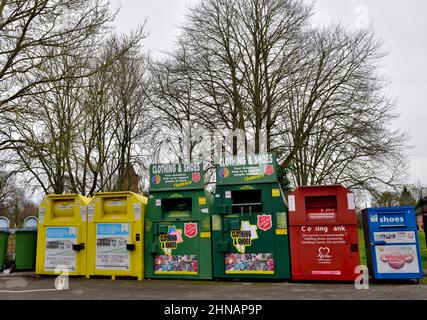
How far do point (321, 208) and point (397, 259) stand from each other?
5.16 ft

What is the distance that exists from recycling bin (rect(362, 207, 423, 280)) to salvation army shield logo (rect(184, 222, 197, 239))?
3345 millimetres

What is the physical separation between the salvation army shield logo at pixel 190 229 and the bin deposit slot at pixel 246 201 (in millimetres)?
848

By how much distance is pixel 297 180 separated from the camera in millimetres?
17766

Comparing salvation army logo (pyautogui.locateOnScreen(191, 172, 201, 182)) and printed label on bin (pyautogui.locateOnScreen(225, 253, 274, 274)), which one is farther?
salvation army logo (pyautogui.locateOnScreen(191, 172, 201, 182))

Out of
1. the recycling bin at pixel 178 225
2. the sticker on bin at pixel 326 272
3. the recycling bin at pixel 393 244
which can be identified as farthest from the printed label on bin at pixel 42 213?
the recycling bin at pixel 393 244

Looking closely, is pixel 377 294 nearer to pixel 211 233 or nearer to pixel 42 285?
pixel 211 233

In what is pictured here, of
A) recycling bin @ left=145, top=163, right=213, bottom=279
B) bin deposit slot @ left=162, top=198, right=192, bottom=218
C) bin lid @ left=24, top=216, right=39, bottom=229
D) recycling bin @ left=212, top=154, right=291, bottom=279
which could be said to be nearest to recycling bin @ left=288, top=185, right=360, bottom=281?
recycling bin @ left=212, top=154, right=291, bottom=279

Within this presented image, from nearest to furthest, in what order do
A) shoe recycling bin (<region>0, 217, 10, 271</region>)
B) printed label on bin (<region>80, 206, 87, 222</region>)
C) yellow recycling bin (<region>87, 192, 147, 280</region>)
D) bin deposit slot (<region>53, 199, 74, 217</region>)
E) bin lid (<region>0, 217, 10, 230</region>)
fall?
yellow recycling bin (<region>87, 192, 147, 280</region>), printed label on bin (<region>80, 206, 87, 222</region>), bin deposit slot (<region>53, 199, 74, 217</region>), shoe recycling bin (<region>0, 217, 10, 271</region>), bin lid (<region>0, 217, 10, 230</region>)

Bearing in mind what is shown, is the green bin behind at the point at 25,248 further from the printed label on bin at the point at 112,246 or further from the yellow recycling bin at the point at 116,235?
the printed label on bin at the point at 112,246

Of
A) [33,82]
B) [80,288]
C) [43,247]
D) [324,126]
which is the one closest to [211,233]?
[80,288]

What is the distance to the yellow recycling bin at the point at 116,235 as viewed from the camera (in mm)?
7812

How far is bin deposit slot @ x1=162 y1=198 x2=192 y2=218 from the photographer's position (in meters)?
8.00

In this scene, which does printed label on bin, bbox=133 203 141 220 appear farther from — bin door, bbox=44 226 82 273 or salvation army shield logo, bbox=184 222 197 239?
bin door, bbox=44 226 82 273

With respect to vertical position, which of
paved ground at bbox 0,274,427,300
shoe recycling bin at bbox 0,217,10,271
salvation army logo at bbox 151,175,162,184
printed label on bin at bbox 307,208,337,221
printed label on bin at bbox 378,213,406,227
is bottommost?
paved ground at bbox 0,274,427,300
